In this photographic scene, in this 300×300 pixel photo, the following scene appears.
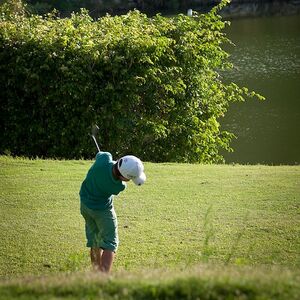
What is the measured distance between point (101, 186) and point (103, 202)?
193 mm

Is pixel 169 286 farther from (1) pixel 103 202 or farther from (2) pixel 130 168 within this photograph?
(1) pixel 103 202

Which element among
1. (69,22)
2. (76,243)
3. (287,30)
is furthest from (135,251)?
(287,30)

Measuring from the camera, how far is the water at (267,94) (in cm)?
1966

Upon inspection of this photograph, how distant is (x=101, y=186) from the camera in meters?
6.33

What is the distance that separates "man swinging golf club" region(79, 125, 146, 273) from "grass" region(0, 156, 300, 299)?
0.28 meters

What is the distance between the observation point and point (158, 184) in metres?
10.3

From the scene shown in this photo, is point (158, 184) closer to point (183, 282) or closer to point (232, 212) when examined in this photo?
point (232, 212)

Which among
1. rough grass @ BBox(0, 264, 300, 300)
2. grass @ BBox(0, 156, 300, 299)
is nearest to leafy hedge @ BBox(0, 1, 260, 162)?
grass @ BBox(0, 156, 300, 299)

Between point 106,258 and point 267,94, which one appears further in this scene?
point 267,94

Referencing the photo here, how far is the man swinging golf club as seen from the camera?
629 centimetres

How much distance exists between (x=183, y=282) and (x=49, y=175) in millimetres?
6749

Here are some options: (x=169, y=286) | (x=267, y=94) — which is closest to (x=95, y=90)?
(x=169, y=286)

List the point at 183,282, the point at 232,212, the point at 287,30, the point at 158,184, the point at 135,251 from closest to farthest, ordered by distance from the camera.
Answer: the point at 183,282, the point at 135,251, the point at 232,212, the point at 158,184, the point at 287,30

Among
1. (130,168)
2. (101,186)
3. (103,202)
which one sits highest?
(130,168)
